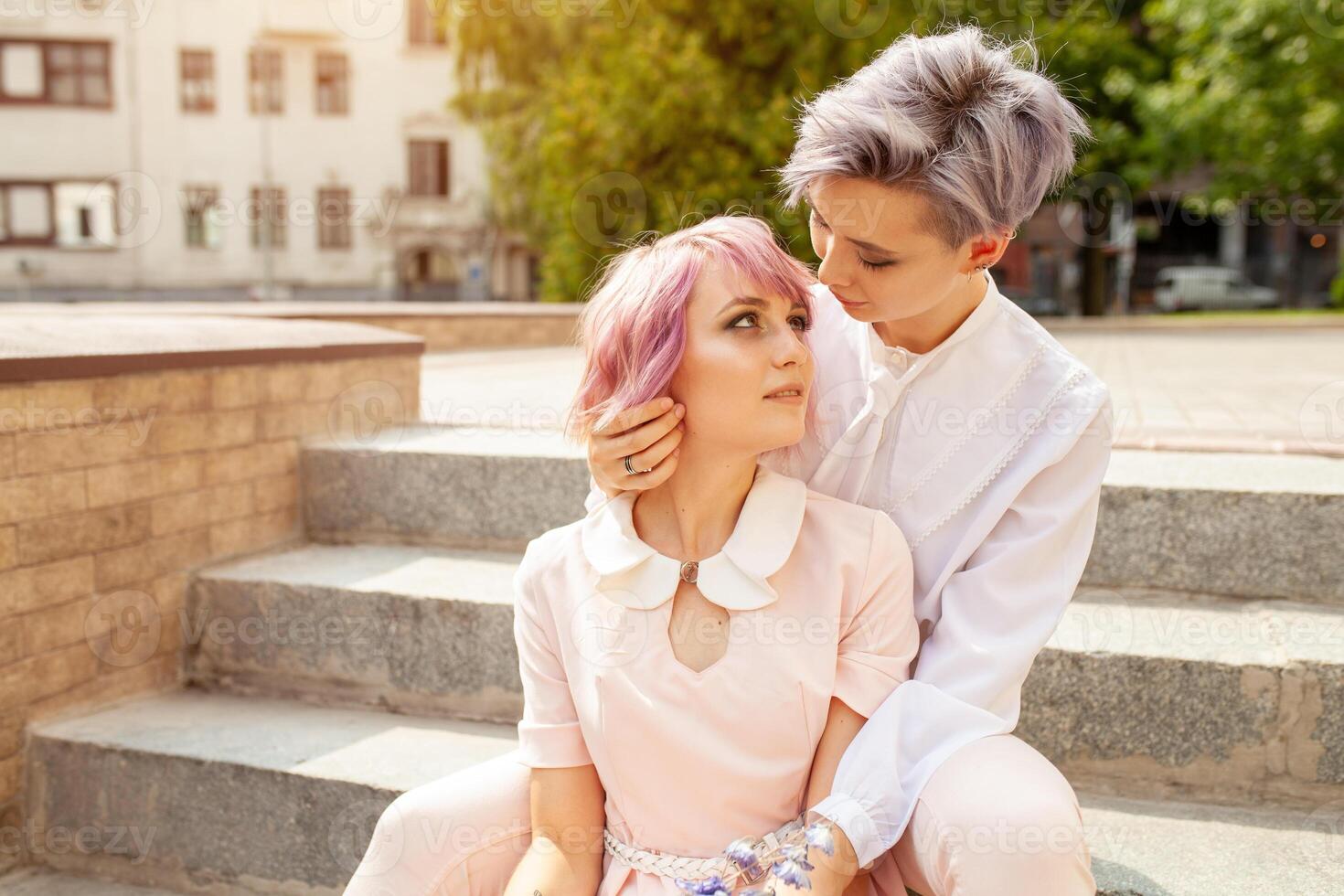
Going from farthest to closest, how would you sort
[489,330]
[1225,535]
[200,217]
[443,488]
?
1. [200,217]
2. [489,330]
3. [443,488]
4. [1225,535]

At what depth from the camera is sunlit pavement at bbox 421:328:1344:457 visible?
12.9 ft

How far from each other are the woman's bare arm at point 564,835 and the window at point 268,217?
1113 inches

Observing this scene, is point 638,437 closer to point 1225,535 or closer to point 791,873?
point 791,873

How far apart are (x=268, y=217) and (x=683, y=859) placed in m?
28.9

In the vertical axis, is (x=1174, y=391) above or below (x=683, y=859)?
above

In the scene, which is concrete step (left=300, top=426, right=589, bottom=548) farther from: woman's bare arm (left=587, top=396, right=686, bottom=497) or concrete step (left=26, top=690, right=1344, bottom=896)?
woman's bare arm (left=587, top=396, right=686, bottom=497)

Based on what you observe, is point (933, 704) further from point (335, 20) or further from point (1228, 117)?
point (335, 20)

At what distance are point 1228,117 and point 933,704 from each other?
53.6 feet

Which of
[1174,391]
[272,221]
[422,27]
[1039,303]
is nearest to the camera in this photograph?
[1174,391]

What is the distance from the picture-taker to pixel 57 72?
2766 centimetres

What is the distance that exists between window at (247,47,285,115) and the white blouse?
1144 inches

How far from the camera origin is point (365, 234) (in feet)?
95.1

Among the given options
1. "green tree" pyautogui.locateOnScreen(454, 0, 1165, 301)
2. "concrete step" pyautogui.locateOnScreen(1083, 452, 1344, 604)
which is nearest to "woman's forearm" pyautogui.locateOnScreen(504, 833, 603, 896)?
"concrete step" pyautogui.locateOnScreen(1083, 452, 1344, 604)

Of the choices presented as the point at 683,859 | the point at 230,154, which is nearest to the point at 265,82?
the point at 230,154
